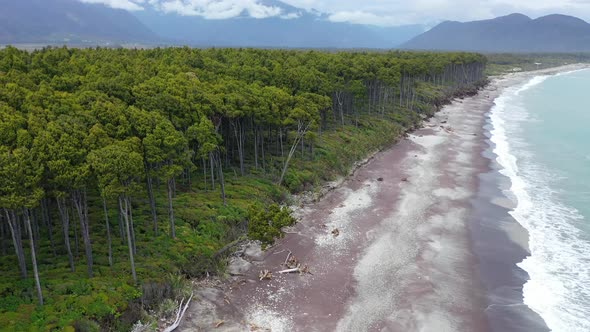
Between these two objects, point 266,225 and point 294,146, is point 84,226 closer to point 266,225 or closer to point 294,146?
point 266,225

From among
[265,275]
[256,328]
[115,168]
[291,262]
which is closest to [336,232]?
[291,262]

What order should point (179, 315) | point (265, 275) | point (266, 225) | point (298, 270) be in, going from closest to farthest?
point (179, 315) < point (265, 275) < point (298, 270) < point (266, 225)

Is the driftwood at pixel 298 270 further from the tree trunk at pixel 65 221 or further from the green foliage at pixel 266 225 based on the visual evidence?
the tree trunk at pixel 65 221

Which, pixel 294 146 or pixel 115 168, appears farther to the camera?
pixel 294 146

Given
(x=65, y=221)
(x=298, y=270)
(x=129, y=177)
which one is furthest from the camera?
(x=298, y=270)

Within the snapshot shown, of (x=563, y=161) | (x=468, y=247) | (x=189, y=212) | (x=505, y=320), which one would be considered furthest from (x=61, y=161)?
(x=563, y=161)

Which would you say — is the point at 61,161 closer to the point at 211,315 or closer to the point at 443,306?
the point at 211,315

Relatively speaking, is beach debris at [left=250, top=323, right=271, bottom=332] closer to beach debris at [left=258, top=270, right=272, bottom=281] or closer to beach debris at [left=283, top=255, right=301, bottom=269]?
beach debris at [left=258, top=270, right=272, bottom=281]
